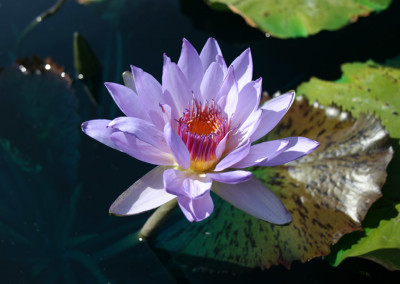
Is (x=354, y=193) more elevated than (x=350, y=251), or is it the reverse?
(x=354, y=193)

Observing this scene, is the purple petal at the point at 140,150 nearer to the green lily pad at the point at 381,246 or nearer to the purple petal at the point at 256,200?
the purple petal at the point at 256,200

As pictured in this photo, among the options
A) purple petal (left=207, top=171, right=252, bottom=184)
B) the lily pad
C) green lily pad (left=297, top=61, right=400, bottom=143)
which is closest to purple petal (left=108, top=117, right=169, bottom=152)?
purple petal (left=207, top=171, right=252, bottom=184)

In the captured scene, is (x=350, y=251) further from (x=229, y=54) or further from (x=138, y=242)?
(x=229, y=54)

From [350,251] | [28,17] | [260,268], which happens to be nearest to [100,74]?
[28,17]

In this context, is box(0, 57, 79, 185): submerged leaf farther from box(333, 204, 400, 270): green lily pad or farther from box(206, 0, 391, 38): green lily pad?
box(333, 204, 400, 270): green lily pad

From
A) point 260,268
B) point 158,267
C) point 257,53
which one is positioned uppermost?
point 257,53

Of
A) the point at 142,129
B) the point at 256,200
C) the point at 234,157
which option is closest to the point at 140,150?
the point at 142,129
